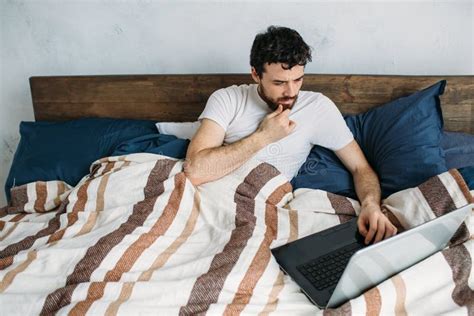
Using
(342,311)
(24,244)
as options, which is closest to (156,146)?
(24,244)

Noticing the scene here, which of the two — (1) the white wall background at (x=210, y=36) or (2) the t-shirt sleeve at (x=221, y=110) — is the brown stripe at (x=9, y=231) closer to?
(2) the t-shirt sleeve at (x=221, y=110)

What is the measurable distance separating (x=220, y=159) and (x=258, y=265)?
38 centimetres

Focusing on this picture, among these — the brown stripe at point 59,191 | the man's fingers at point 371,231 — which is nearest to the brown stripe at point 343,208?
the man's fingers at point 371,231

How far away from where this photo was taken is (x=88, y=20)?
1.53 meters

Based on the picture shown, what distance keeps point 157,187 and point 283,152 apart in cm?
42

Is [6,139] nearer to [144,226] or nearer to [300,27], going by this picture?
[144,226]

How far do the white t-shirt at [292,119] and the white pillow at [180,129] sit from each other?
0.11 meters

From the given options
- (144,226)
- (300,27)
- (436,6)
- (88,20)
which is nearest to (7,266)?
(144,226)

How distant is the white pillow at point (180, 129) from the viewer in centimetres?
133

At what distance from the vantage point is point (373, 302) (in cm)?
69

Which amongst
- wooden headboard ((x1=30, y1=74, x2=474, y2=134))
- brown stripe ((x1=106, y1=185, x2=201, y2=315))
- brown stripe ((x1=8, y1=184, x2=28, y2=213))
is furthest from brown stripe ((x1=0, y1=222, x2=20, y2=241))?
wooden headboard ((x1=30, y1=74, x2=474, y2=134))

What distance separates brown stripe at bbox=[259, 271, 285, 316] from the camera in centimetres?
75

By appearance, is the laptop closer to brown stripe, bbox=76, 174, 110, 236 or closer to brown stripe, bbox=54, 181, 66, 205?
brown stripe, bbox=76, 174, 110, 236

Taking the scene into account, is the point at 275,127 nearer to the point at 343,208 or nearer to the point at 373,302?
the point at 343,208
